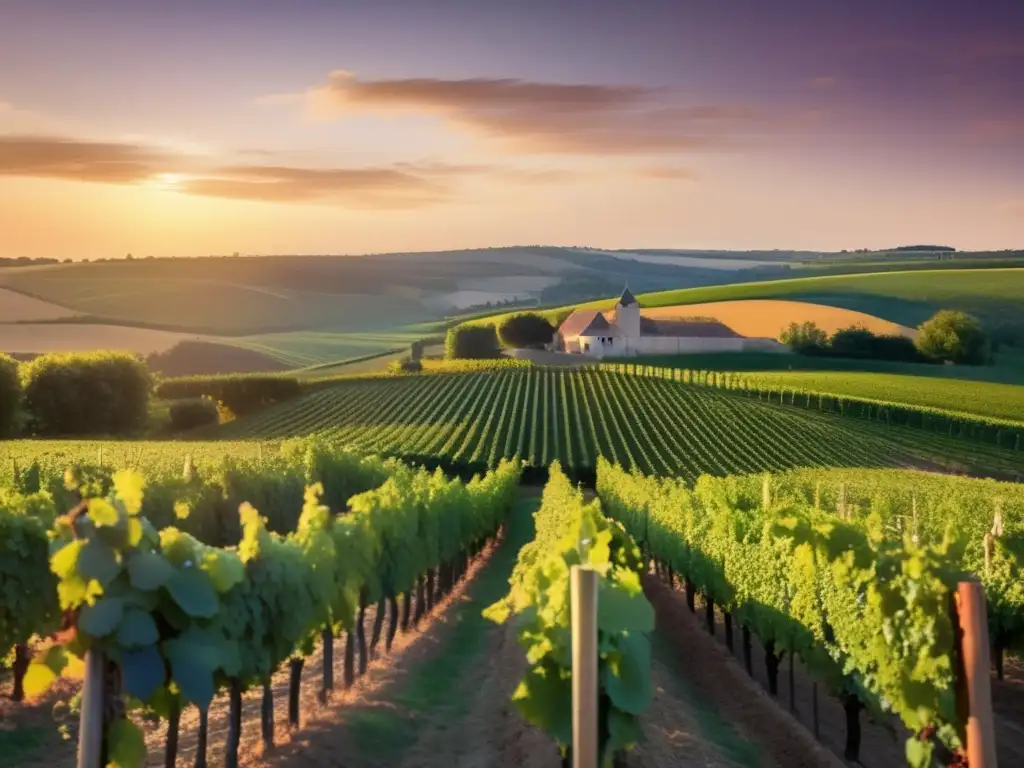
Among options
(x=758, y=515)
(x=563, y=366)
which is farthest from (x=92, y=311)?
(x=758, y=515)

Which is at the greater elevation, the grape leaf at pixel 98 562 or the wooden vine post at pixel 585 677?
the grape leaf at pixel 98 562

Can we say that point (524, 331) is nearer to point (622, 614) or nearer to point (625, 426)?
point (625, 426)

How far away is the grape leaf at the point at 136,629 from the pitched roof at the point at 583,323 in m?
102

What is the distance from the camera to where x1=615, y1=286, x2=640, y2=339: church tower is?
110 meters

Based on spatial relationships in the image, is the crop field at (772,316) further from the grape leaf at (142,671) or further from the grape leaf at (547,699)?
the grape leaf at (142,671)

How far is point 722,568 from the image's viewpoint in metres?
15.4

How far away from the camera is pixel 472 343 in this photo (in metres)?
105

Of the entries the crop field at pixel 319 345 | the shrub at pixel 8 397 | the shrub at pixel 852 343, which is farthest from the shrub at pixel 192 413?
the shrub at pixel 852 343

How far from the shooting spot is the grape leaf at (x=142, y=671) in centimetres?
612

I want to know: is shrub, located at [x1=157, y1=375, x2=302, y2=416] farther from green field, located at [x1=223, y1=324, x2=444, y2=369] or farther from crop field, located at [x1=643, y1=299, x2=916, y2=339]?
crop field, located at [x1=643, y1=299, x2=916, y2=339]

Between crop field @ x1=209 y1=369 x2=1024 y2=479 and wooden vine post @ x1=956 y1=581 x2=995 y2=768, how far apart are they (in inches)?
1752

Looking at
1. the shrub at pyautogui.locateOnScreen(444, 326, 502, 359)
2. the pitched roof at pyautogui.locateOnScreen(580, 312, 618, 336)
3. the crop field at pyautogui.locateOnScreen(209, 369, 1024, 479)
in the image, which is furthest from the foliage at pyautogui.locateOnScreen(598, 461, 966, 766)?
the pitched roof at pyautogui.locateOnScreen(580, 312, 618, 336)

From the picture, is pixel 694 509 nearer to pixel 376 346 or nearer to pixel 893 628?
pixel 893 628

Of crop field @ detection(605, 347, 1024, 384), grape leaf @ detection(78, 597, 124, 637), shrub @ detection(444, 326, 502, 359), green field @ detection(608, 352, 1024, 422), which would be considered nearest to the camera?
grape leaf @ detection(78, 597, 124, 637)
